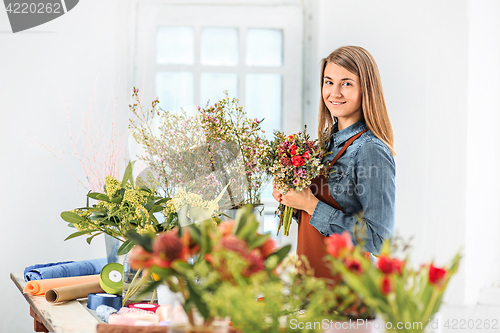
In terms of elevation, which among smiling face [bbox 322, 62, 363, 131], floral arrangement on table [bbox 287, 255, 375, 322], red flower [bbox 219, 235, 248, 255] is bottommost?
floral arrangement on table [bbox 287, 255, 375, 322]

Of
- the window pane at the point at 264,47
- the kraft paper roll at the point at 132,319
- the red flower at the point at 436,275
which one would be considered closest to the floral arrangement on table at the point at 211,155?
the kraft paper roll at the point at 132,319

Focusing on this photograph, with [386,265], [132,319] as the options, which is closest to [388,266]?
[386,265]

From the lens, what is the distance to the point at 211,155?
4.44ft

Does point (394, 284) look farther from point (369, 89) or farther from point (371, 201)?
point (369, 89)

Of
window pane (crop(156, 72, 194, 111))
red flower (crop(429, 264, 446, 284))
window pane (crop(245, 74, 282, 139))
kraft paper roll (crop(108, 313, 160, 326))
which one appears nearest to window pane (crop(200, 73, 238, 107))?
window pane (crop(156, 72, 194, 111))

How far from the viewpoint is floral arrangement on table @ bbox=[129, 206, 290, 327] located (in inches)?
19.3

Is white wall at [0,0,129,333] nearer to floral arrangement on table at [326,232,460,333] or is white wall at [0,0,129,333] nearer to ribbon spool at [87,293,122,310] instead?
ribbon spool at [87,293,122,310]

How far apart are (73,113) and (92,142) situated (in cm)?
22

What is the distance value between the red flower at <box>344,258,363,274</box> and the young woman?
829 millimetres

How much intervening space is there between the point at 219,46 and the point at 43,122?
4.11 ft

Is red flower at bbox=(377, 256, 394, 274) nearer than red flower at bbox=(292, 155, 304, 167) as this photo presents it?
Yes

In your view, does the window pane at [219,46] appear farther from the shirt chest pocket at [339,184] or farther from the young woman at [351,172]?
the shirt chest pocket at [339,184]

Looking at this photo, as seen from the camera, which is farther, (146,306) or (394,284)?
(146,306)

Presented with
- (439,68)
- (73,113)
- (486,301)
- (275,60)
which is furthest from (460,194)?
(73,113)
